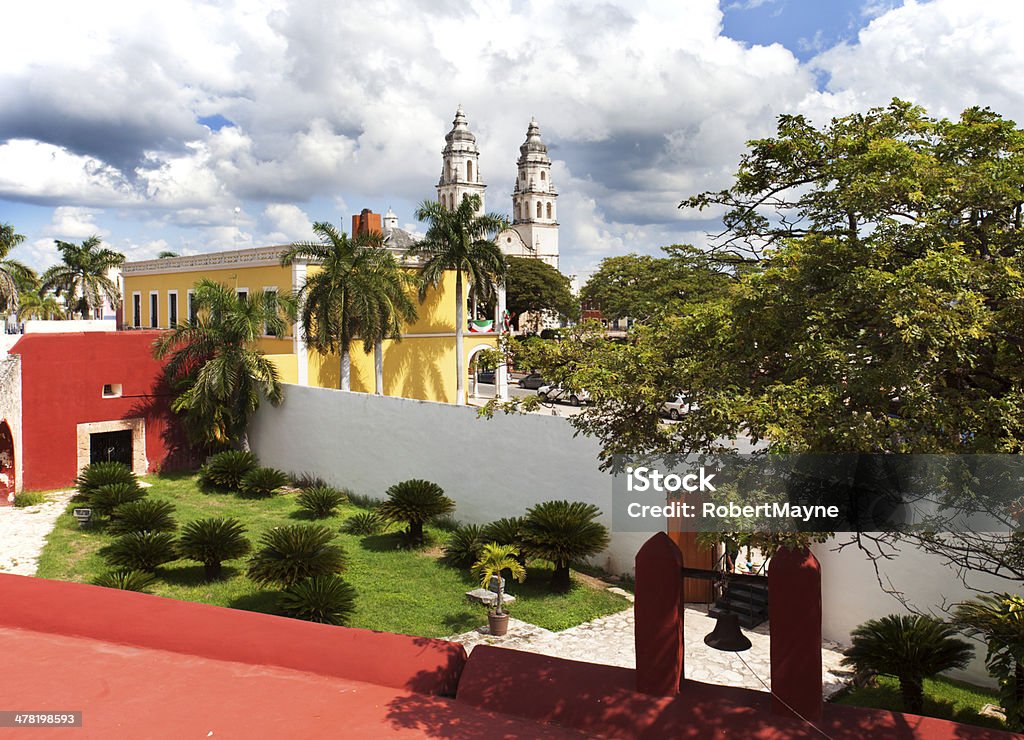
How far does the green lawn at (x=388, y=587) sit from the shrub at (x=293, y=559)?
1.81ft

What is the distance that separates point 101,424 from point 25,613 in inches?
535

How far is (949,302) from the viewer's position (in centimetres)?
486

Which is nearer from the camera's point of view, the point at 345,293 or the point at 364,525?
the point at 364,525

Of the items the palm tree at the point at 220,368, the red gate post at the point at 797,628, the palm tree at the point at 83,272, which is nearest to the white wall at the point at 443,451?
the palm tree at the point at 220,368

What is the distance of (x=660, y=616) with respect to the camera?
5133 millimetres

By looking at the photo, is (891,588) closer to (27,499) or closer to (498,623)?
(498,623)

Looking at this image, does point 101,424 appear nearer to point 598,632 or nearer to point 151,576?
point 151,576

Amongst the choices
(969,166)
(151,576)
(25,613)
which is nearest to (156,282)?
(151,576)

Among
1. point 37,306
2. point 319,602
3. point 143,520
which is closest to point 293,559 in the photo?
point 319,602

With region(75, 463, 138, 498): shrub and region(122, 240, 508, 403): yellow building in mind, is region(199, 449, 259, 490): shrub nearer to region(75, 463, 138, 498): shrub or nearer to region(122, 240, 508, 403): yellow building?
region(75, 463, 138, 498): shrub

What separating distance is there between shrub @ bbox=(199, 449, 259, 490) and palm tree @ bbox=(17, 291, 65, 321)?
32659 mm

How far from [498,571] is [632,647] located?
2.07 metres

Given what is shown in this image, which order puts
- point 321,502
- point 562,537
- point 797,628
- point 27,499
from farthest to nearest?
point 27,499 → point 321,502 → point 562,537 → point 797,628

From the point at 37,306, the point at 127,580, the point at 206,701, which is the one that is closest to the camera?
the point at 206,701
